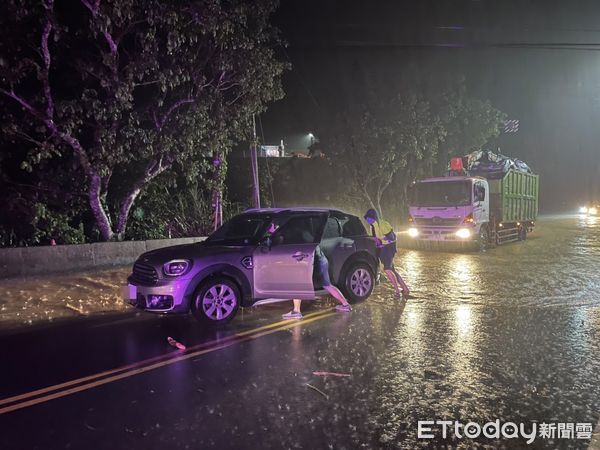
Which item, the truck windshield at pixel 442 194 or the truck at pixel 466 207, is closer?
the truck at pixel 466 207

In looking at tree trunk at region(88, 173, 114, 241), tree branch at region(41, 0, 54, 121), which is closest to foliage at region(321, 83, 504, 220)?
tree trunk at region(88, 173, 114, 241)

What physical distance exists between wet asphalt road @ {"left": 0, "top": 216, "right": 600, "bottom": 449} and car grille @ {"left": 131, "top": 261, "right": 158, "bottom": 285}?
692mm

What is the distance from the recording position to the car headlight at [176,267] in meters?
6.87

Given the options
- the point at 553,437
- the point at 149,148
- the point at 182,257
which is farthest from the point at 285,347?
the point at 149,148

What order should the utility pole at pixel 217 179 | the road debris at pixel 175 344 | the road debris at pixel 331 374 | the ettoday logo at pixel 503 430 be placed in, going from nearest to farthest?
the ettoday logo at pixel 503 430 → the road debris at pixel 331 374 → the road debris at pixel 175 344 → the utility pole at pixel 217 179

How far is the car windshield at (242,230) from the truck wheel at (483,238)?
10510 mm

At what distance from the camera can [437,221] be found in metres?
16.8

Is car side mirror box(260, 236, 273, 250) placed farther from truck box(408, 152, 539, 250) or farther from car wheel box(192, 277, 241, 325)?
truck box(408, 152, 539, 250)

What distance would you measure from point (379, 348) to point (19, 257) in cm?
848

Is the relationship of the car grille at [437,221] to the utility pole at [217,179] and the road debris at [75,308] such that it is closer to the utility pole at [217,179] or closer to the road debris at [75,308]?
the utility pole at [217,179]

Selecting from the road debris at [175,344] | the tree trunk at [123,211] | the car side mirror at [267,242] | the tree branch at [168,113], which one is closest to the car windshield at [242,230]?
the car side mirror at [267,242]

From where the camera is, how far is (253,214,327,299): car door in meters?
7.41

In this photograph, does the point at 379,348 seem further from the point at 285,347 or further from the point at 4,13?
the point at 4,13

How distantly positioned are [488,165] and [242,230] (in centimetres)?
1403
